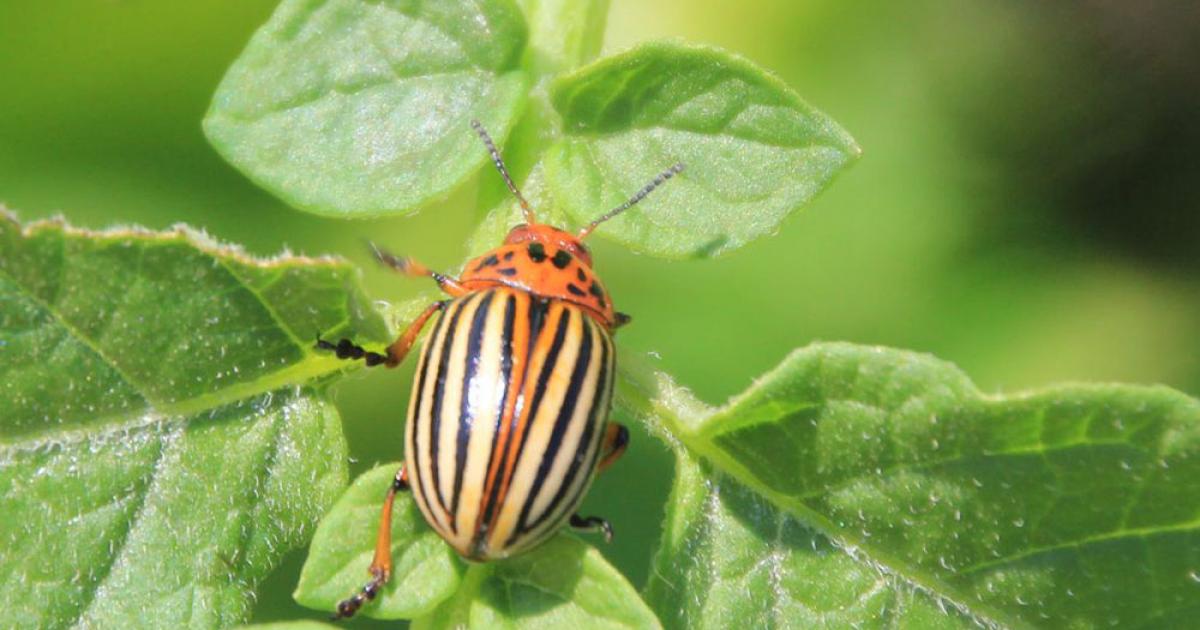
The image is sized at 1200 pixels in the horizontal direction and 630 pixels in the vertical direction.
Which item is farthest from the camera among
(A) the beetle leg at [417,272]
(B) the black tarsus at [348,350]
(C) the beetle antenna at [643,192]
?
(A) the beetle leg at [417,272]

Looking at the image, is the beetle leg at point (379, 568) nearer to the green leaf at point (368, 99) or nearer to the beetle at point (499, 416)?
the beetle at point (499, 416)

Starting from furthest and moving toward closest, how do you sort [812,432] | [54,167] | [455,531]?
[54,167] → [812,432] → [455,531]

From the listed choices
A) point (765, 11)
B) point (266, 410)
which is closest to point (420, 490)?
point (266, 410)

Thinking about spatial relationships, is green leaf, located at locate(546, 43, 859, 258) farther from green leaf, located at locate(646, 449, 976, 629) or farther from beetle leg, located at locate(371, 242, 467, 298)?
green leaf, located at locate(646, 449, 976, 629)

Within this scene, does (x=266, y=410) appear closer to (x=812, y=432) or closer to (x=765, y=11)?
(x=812, y=432)

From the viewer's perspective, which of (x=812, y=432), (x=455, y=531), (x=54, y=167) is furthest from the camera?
(x=54, y=167)

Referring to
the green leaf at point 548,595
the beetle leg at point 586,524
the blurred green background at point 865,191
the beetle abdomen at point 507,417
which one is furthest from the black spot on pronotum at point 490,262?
the blurred green background at point 865,191

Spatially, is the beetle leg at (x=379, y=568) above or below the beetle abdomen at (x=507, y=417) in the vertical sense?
below
